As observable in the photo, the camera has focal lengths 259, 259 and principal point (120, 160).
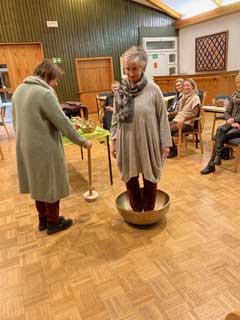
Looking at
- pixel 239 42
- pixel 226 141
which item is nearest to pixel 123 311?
pixel 226 141

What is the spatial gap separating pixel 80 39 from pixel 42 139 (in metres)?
7.31

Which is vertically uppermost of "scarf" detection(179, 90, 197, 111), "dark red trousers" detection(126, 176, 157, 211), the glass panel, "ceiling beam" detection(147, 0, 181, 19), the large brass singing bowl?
"ceiling beam" detection(147, 0, 181, 19)

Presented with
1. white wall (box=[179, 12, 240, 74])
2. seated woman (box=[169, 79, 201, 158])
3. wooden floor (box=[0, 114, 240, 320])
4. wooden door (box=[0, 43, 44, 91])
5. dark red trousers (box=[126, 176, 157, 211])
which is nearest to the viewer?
wooden floor (box=[0, 114, 240, 320])

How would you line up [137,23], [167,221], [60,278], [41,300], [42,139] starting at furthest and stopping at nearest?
[137,23]
[167,221]
[42,139]
[60,278]
[41,300]

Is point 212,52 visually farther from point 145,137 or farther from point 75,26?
point 145,137

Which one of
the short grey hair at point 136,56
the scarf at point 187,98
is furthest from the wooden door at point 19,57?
the short grey hair at point 136,56

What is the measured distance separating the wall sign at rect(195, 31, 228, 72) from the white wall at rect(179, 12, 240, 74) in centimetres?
14

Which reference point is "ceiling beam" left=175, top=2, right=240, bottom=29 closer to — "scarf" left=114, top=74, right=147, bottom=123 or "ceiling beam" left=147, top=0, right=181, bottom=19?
"ceiling beam" left=147, top=0, right=181, bottom=19

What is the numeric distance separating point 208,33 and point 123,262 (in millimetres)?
8162

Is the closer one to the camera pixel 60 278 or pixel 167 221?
pixel 60 278

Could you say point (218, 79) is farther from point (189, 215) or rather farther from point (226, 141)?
point (189, 215)

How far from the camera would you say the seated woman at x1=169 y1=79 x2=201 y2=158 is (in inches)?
140

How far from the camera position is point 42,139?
174 centimetres

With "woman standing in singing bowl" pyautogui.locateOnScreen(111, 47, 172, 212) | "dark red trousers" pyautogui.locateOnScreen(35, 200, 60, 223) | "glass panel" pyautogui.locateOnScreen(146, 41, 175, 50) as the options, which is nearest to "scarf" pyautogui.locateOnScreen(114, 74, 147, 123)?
"woman standing in singing bowl" pyautogui.locateOnScreen(111, 47, 172, 212)
